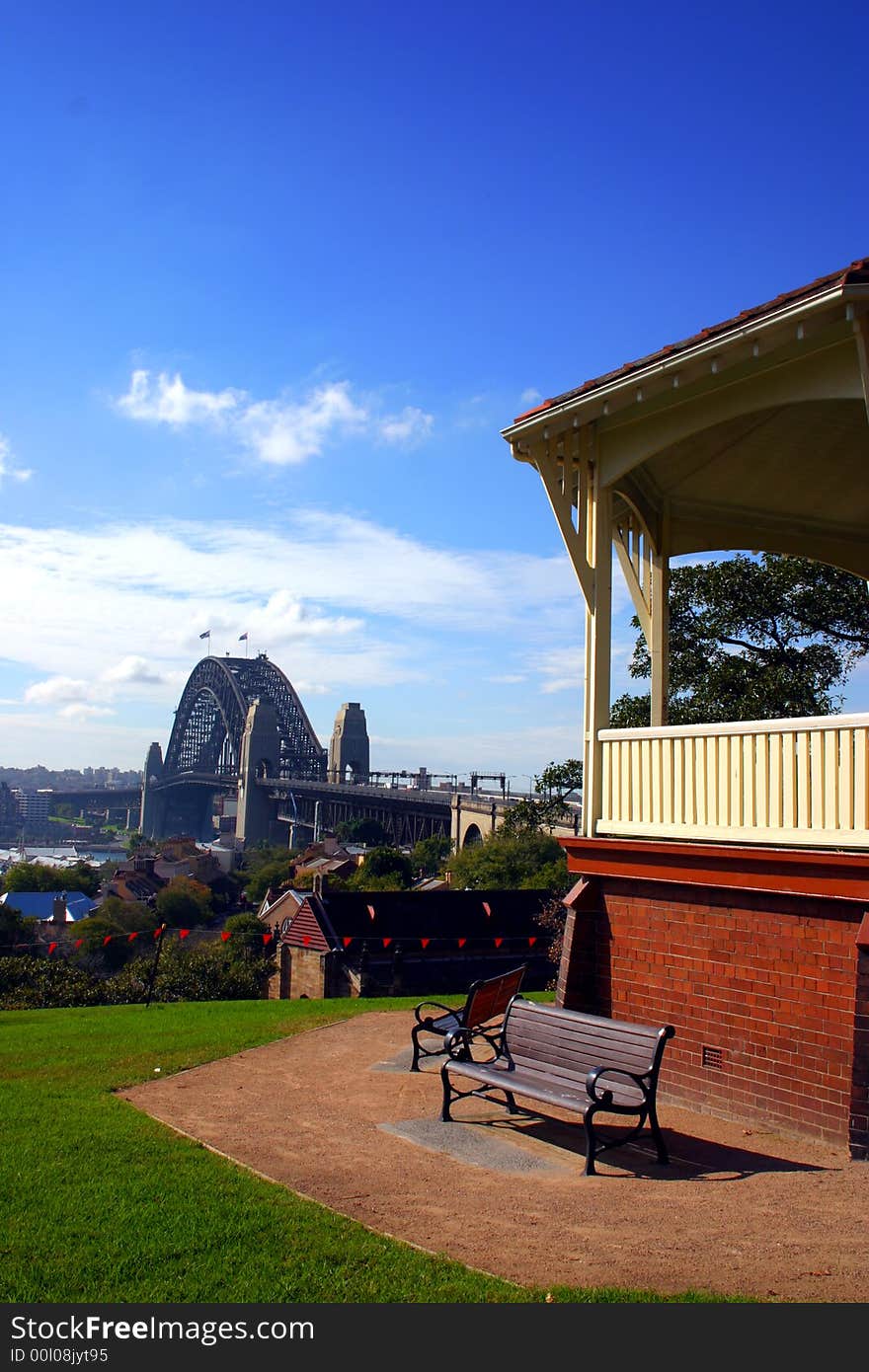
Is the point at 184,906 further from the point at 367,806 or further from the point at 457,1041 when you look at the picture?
the point at 457,1041

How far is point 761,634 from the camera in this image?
17516 mm

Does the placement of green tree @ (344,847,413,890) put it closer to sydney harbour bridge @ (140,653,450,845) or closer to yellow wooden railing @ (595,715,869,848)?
sydney harbour bridge @ (140,653,450,845)

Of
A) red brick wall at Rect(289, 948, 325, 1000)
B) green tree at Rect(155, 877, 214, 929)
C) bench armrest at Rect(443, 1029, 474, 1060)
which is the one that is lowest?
green tree at Rect(155, 877, 214, 929)

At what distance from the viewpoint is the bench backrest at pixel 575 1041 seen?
6391 mm

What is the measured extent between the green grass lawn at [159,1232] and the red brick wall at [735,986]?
9.80 ft

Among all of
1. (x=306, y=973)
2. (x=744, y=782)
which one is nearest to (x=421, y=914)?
(x=306, y=973)

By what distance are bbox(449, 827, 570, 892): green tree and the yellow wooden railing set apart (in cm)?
3286

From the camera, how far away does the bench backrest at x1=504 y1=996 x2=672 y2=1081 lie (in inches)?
252

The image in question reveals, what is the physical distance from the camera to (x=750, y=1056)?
7.17 metres

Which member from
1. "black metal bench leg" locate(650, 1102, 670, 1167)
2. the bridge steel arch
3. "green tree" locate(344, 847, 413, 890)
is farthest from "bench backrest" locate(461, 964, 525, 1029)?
the bridge steel arch

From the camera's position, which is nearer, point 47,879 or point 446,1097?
point 446,1097

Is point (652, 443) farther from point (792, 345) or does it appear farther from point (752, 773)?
point (752, 773)

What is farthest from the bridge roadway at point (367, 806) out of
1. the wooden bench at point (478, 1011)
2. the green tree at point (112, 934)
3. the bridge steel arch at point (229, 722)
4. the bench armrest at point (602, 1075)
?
the bench armrest at point (602, 1075)

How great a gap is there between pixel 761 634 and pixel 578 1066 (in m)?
12.1
